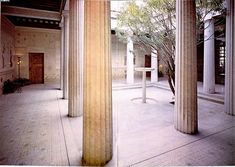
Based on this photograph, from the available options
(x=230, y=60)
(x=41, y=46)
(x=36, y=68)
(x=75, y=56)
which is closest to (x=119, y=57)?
(x=41, y=46)

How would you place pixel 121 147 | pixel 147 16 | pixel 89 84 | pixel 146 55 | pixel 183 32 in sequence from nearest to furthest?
pixel 89 84 < pixel 121 147 < pixel 183 32 < pixel 147 16 < pixel 146 55

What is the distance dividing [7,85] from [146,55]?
42.7 ft

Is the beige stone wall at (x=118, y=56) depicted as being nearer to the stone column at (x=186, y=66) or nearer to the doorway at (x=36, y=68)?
the doorway at (x=36, y=68)

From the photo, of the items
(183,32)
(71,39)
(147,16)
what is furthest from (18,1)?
(183,32)

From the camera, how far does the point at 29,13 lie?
11086mm

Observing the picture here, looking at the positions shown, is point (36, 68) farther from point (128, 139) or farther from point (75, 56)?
point (128, 139)

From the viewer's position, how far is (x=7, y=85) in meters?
11.1

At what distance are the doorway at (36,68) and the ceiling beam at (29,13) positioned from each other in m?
5.26

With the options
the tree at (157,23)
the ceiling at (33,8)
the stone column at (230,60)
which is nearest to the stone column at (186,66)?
the stone column at (230,60)

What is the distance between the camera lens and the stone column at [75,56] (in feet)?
20.7

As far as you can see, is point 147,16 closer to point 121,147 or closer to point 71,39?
point 71,39

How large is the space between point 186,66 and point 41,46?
13.8 meters

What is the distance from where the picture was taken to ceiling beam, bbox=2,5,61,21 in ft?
34.6

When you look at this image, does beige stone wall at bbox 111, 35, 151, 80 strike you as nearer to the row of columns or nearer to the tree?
the tree
